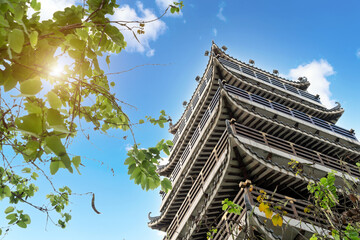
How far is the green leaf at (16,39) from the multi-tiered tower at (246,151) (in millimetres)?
4174

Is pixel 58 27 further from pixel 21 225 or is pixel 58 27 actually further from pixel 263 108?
pixel 263 108

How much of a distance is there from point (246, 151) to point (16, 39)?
26.8 ft

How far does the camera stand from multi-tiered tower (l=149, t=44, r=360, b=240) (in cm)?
846

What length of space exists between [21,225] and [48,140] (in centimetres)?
205

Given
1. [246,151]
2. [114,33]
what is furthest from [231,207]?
[246,151]

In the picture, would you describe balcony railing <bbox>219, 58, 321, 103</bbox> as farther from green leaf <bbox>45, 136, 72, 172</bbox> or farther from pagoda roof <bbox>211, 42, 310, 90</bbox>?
green leaf <bbox>45, 136, 72, 172</bbox>

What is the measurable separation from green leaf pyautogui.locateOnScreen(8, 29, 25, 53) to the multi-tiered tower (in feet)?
13.7

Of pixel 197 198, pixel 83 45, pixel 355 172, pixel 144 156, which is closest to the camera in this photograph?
pixel 83 45

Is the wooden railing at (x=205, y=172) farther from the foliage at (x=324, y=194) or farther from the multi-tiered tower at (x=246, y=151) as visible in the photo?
the foliage at (x=324, y=194)

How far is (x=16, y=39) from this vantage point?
981 millimetres

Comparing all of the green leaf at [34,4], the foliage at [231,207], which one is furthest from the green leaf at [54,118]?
the foliage at [231,207]

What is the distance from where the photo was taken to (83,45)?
141 cm

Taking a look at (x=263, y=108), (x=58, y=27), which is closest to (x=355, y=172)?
(x=263, y=108)

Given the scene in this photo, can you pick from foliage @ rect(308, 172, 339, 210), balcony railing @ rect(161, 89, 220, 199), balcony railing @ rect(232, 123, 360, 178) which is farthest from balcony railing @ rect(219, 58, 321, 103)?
foliage @ rect(308, 172, 339, 210)
